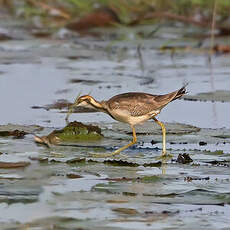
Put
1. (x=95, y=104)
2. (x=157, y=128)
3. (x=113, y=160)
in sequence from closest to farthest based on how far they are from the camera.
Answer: (x=113, y=160), (x=95, y=104), (x=157, y=128)

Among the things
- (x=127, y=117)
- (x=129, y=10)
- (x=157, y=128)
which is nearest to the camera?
(x=127, y=117)

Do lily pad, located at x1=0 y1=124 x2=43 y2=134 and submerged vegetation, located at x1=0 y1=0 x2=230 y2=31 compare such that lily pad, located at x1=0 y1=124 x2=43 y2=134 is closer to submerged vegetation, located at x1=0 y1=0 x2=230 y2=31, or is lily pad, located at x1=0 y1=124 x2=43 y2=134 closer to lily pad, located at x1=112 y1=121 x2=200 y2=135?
lily pad, located at x1=112 y1=121 x2=200 y2=135

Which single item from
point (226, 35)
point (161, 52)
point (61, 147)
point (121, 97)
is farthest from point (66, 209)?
point (226, 35)

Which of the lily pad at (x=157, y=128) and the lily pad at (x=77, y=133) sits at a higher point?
the lily pad at (x=157, y=128)

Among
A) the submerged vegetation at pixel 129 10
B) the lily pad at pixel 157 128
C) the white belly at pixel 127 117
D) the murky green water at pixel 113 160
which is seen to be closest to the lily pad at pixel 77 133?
the murky green water at pixel 113 160

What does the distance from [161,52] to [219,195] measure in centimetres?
861

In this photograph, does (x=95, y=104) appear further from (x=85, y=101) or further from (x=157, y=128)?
(x=157, y=128)

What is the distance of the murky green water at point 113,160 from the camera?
4.85 metres

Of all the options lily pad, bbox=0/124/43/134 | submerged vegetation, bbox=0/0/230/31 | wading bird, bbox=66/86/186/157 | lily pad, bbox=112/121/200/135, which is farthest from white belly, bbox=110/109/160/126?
submerged vegetation, bbox=0/0/230/31

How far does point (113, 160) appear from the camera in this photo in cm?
621

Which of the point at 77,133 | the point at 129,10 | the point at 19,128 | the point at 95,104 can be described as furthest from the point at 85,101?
the point at 129,10

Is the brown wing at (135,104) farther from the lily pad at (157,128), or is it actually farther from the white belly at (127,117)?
the lily pad at (157,128)

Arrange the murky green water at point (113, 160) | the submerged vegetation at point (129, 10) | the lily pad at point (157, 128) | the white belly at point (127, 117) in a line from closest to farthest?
the murky green water at point (113, 160)
the white belly at point (127, 117)
the lily pad at point (157, 128)
the submerged vegetation at point (129, 10)

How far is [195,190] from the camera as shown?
5.37 meters
